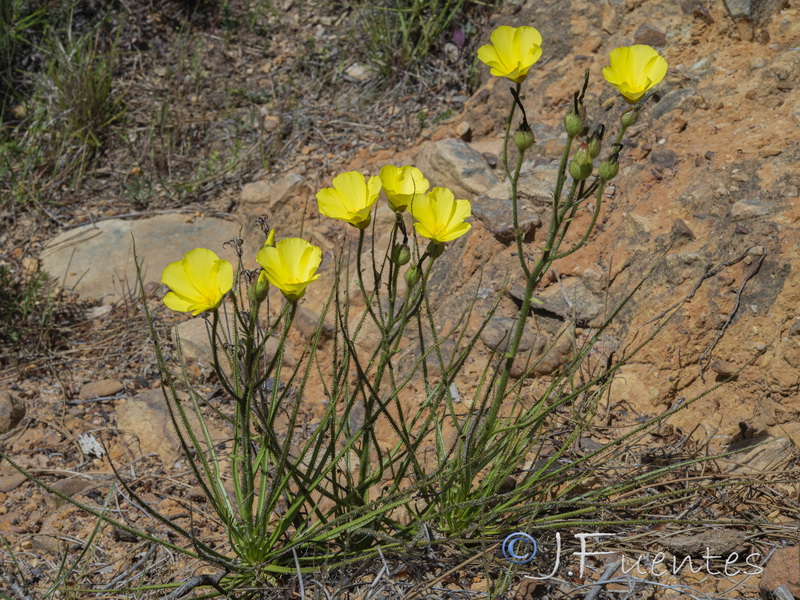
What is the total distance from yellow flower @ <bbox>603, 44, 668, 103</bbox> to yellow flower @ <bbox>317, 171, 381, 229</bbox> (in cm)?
58

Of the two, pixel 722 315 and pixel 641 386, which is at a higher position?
pixel 722 315

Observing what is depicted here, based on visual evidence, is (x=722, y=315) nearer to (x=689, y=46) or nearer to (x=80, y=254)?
(x=689, y=46)

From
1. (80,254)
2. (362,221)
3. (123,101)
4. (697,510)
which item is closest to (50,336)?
(80,254)

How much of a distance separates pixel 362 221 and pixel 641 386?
1.39m

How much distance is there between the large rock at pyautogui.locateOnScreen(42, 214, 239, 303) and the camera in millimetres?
3625

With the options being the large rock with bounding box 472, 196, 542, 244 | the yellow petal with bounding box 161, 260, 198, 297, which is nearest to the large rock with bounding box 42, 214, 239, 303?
the large rock with bounding box 472, 196, 542, 244

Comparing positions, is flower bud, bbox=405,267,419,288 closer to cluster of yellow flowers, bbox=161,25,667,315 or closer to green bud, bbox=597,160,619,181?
cluster of yellow flowers, bbox=161,25,667,315

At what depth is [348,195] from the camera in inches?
65.8

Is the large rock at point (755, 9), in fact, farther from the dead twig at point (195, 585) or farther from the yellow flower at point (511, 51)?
the dead twig at point (195, 585)

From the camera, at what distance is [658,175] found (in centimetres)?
282

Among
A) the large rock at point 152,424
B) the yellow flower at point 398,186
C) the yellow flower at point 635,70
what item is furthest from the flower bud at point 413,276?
the large rock at point 152,424

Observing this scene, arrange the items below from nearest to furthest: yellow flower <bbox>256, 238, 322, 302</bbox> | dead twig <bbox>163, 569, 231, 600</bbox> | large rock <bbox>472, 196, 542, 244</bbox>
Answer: yellow flower <bbox>256, 238, 322, 302</bbox> → dead twig <bbox>163, 569, 231, 600</bbox> → large rock <bbox>472, 196, 542, 244</bbox>

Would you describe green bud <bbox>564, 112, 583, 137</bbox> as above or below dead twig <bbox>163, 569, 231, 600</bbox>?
above

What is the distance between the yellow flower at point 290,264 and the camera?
1.40m
